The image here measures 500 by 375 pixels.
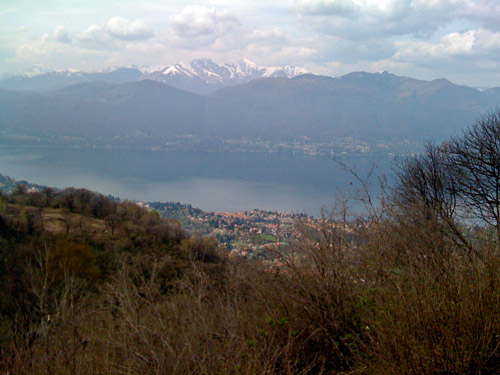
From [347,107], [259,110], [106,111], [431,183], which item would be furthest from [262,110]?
[431,183]

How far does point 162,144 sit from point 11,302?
8036 centimetres

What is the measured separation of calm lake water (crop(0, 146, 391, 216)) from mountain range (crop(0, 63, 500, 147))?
1729 cm

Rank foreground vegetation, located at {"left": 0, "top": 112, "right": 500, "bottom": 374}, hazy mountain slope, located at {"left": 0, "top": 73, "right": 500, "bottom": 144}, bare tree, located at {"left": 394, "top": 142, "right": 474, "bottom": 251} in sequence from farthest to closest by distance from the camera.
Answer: hazy mountain slope, located at {"left": 0, "top": 73, "right": 500, "bottom": 144}, bare tree, located at {"left": 394, "top": 142, "right": 474, "bottom": 251}, foreground vegetation, located at {"left": 0, "top": 112, "right": 500, "bottom": 374}

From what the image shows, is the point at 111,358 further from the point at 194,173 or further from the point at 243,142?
the point at 243,142

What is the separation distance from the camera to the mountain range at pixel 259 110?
8100cm

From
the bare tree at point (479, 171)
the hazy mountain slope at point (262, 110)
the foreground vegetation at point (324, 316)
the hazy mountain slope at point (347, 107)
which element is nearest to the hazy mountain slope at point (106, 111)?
the hazy mountain slope at point (262, 110)

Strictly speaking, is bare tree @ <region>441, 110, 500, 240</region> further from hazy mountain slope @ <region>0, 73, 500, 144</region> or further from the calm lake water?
hazy mountain slope @ <region>0, 73, 500, 144</region>

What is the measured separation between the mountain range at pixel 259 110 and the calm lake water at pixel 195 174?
17.3m

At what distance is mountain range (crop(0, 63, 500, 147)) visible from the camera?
3189 inches

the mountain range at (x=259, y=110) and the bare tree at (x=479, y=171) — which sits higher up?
the mountain range at (x=259, y=110)

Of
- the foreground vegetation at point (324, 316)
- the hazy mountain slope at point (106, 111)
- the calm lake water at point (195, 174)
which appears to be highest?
the hazy mountain slope at point (106, 111)

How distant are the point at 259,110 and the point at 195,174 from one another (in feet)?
247

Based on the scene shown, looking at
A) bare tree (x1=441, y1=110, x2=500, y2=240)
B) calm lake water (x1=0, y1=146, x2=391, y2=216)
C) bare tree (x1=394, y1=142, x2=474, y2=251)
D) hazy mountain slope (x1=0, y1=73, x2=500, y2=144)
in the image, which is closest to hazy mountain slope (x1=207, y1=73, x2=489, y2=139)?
hazy mountain slope (x1=0, y1=73, x2=500, y2=144)

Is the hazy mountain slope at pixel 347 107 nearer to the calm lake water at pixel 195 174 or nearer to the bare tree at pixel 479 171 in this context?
the calm lake water at pixel 195 174
